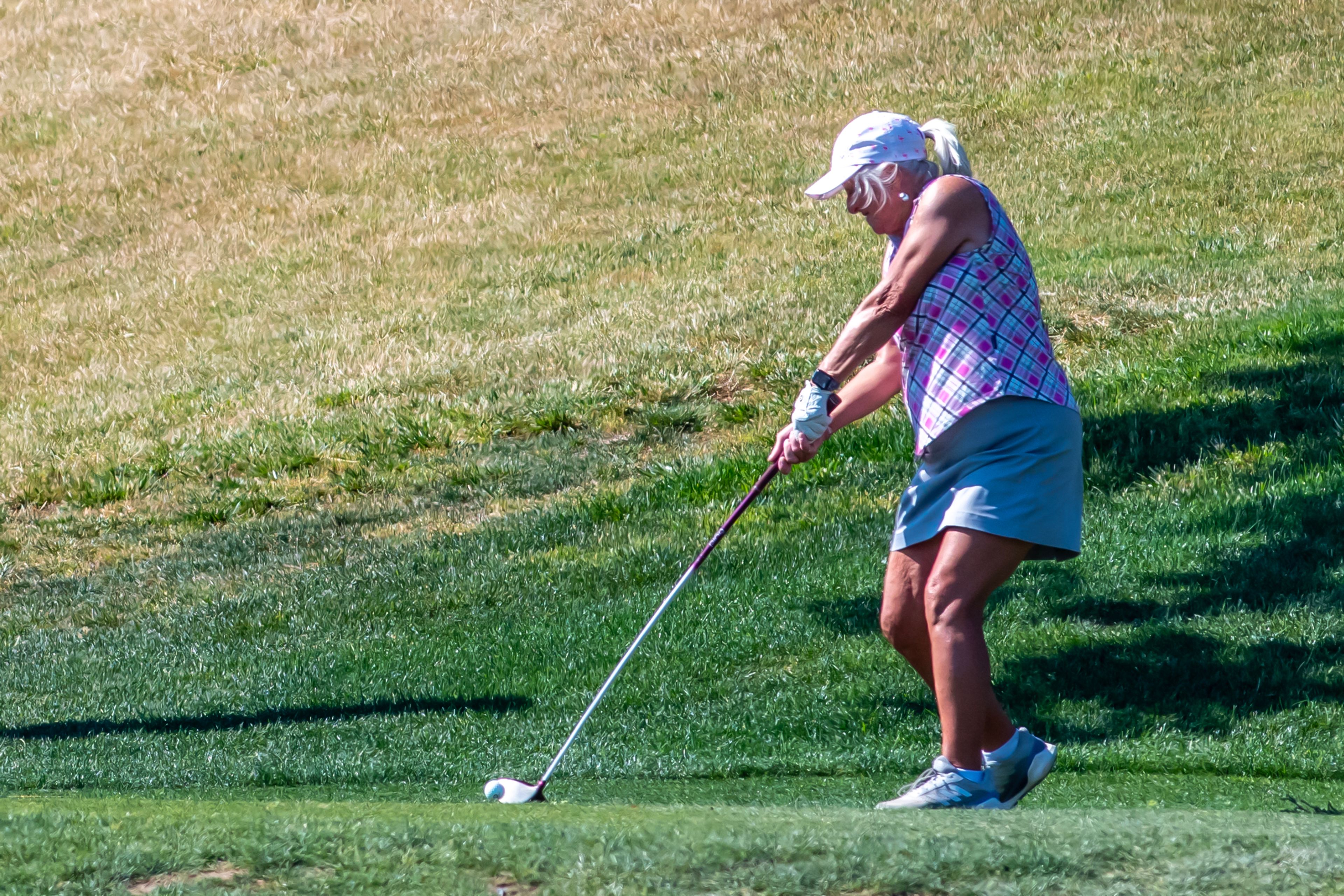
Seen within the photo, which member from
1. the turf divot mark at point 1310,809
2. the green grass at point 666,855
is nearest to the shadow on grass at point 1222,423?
the turf divot mark at point 1310,809

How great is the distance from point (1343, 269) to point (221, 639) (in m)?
8.98

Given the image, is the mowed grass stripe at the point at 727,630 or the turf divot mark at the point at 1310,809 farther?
the mowed grass stripe at the point at 727,630

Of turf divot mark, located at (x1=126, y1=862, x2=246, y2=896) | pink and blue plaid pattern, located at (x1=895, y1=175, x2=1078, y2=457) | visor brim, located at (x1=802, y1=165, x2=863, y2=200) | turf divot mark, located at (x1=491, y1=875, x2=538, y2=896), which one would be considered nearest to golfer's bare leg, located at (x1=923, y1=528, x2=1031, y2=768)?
pink and blue plaid pattern, located at (x1=895, y1=175, x2=1078, y2=457)

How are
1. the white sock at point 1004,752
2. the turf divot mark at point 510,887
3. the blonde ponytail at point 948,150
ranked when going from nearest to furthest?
the turf divot mark at point 510,887 → the white sock at point 1004,752 → the blonde ponytail at point 948,150

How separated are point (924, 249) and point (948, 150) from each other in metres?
0.39

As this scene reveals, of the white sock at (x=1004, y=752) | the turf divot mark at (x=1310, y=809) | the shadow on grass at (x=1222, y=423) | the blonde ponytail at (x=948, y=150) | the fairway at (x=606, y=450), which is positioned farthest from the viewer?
the shadow on grass at (x=1222, y=423)

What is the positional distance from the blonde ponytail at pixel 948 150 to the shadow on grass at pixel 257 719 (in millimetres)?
2931

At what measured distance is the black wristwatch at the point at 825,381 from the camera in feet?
13.4

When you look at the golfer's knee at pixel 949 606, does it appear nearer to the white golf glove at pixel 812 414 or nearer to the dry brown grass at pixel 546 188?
the white golf glove at pixel 812 414

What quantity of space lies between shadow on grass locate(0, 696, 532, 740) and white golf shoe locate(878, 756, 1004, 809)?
95.1 inches

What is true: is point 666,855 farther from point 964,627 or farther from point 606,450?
point 606,450

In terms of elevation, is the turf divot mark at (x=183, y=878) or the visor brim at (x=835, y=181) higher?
the visor brim at (x=835, y=181)

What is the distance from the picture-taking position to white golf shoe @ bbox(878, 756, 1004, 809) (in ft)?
12.6

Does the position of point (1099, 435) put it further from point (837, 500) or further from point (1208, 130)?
point (1208, 130)
